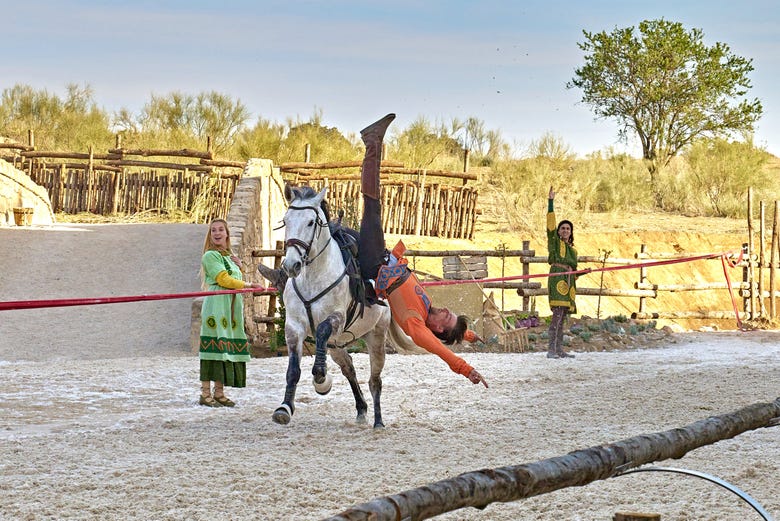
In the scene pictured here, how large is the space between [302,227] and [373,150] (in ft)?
2.80

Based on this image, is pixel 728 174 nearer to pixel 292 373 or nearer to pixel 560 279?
pixel 560 279

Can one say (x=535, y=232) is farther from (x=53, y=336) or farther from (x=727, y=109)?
(x=53, y=336)

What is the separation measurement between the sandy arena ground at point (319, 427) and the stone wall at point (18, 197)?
5806 millimetres

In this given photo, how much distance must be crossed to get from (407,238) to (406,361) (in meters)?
12.7

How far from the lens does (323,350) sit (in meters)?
6.68

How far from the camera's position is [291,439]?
6.91 metres

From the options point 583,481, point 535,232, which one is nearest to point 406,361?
point 583,481

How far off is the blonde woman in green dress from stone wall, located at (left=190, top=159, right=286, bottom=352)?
3711mm

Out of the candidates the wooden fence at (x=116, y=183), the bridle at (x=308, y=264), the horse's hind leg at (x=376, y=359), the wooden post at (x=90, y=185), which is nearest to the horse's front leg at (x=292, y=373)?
the bridle at (x=308, y=264)

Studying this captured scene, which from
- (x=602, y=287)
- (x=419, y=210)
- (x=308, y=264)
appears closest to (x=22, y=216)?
(x=419, y=210)

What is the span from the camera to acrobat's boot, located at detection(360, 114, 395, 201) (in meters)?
7.04

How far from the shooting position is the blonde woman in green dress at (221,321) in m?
8.08

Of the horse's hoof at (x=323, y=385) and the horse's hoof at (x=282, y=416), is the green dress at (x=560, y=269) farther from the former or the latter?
the horse's hoof at (x=282, y=416)

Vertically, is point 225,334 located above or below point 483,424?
above
